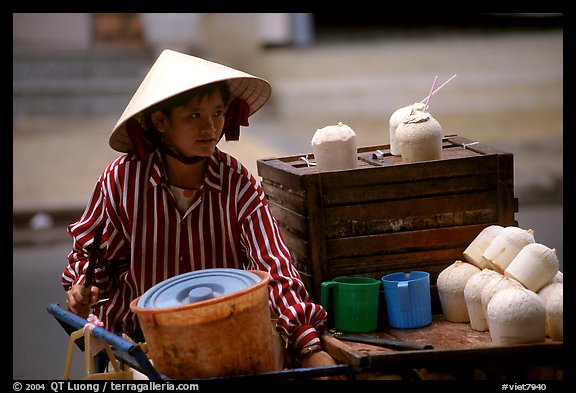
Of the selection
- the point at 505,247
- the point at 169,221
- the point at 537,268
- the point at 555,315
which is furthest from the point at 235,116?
the point at 555,315

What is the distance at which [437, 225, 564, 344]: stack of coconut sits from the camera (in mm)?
2574

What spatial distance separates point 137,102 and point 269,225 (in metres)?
0.59

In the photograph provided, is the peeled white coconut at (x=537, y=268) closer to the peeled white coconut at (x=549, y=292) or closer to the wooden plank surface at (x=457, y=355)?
the peeled white coconut at (x=549, y=292)

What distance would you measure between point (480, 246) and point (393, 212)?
318mm

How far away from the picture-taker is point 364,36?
14.2 metres

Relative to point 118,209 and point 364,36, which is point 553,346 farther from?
point 364,36

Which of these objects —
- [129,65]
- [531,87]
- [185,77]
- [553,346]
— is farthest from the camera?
[531,87]

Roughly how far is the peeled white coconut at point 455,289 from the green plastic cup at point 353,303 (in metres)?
0.24

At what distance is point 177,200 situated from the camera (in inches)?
117

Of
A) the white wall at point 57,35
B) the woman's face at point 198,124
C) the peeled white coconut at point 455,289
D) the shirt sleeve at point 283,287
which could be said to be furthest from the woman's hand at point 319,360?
the white wall at point 57,35

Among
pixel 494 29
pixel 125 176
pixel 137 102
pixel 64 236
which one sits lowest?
pixel 64 236

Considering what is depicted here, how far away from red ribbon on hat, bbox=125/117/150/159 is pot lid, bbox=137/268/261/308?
558mm

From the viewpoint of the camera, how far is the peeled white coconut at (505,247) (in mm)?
2895

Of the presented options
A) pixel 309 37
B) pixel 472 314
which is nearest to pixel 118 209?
pixel 472 314
